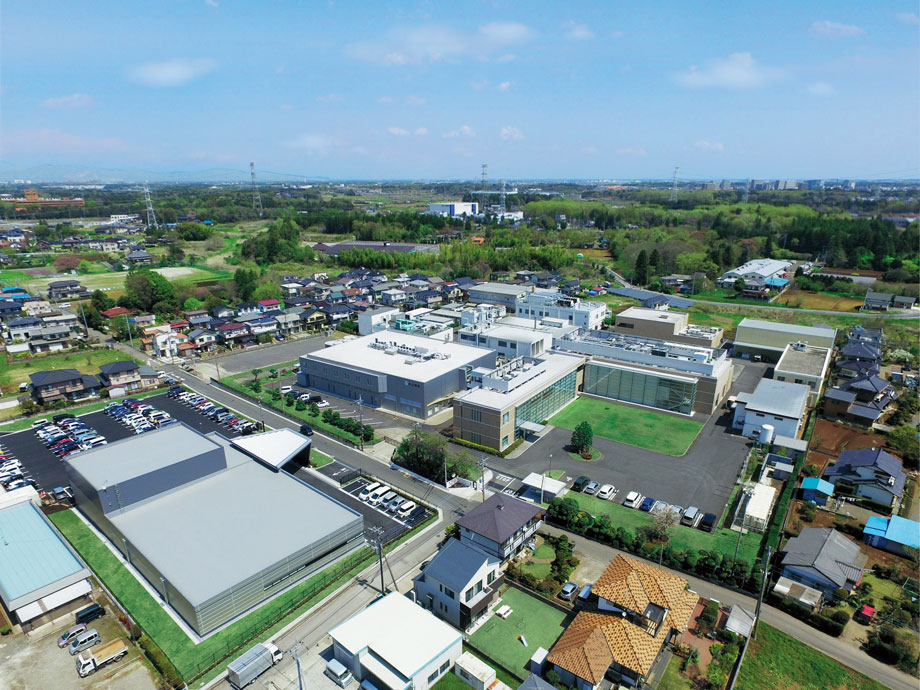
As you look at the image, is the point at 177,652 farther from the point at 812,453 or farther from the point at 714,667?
the point at 812,453

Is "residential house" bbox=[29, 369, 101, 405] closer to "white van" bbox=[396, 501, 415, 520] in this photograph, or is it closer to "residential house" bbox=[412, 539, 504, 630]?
"white van" bbox=[396, 501, 415, 520]

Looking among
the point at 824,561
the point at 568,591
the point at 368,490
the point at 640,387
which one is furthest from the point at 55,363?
the point at 824,561

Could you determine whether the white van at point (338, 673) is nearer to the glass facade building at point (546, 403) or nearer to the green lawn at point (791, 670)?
the green lawn at point (791, 670)

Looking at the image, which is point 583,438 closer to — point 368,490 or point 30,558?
point 368,490

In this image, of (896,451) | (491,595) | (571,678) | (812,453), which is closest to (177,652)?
(491,595)

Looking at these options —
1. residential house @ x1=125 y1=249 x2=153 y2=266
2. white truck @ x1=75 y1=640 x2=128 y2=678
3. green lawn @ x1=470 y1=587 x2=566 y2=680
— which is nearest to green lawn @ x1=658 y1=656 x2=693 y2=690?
green lawn @ x1=470 y1=587 x2=566 y2=680
